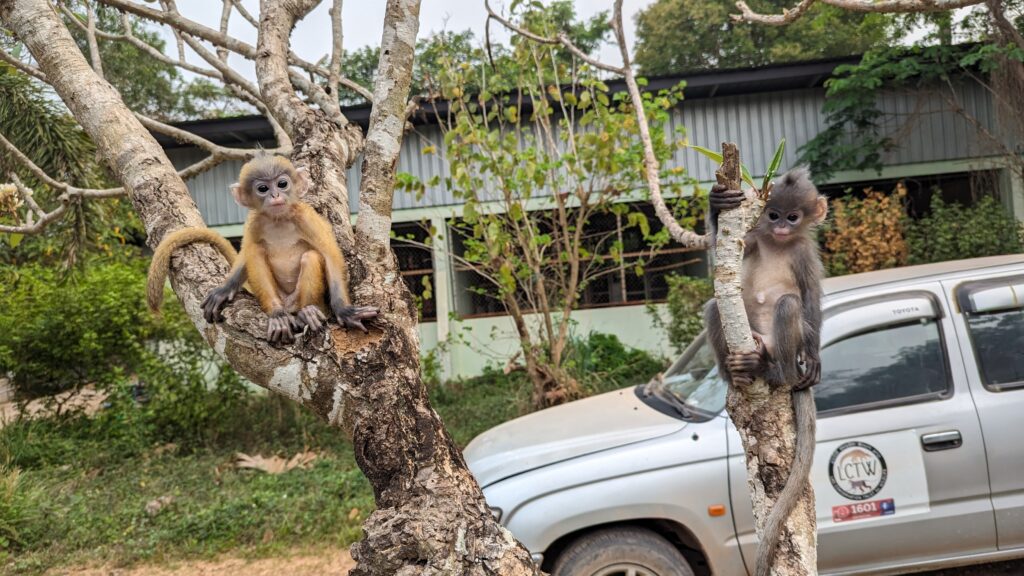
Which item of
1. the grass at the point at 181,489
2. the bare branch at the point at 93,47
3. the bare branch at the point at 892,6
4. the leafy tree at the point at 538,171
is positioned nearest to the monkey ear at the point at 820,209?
the bare branch at the point at 892,6

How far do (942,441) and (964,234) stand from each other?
6.67 meters

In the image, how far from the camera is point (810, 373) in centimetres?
259

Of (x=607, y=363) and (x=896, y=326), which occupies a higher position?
(x=896, y=326)

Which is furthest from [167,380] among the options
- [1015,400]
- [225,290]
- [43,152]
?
[1015,400]

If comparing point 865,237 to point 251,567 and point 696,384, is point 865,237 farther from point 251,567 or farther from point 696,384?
point 251,567

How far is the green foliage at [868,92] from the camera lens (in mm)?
9727

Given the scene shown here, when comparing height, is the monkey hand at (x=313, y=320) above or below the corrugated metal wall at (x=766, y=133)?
below

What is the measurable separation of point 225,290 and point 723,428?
2.73 metres

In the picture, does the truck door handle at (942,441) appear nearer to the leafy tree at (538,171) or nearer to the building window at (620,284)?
the leafy tree at (538,171)

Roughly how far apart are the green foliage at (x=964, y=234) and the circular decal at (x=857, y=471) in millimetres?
6608

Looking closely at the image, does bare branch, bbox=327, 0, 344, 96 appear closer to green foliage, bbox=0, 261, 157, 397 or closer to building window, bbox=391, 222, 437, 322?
green foliage, bbox=0, 261, 157, 397

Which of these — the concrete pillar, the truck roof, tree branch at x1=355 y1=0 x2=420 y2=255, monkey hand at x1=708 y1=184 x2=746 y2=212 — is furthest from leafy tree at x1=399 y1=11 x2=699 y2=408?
monkey hand at x1=708 y1=184 x2=746 y2=212

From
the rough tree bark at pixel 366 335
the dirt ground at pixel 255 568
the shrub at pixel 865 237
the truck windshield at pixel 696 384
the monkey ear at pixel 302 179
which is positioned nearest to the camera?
the rough tree bark at pixel 366 335

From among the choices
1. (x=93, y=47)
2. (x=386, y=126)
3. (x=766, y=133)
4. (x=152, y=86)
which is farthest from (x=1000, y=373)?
(x=152, y=86)
